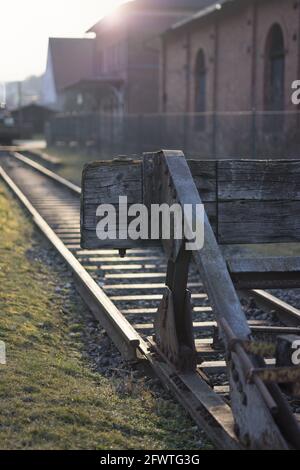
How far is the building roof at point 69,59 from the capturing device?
252ft

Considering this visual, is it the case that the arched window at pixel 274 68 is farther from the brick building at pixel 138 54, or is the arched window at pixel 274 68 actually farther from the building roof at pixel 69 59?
the building roof at pixel 69 59

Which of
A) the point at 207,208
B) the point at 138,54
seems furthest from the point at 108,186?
the point at 138,54

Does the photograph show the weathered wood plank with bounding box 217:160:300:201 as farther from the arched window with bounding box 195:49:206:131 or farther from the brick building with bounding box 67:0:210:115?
the brick building with bounding box 67:0:210:115

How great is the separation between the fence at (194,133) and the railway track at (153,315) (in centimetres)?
639

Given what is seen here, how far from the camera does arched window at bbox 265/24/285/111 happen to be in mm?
22969

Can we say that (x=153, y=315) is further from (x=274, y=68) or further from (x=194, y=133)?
(x=194, y=133)

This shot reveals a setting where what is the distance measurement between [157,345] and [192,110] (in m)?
26.8

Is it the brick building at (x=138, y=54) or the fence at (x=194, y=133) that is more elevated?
the brick building at (x=138, y=54)

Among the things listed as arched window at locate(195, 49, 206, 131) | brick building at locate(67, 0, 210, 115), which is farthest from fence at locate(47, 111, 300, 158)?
brick building at locate(67, 0, 210, 115)

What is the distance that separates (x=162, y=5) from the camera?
151 ft

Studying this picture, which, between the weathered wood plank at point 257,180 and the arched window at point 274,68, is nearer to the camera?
the weathered wood plank at point 257,180

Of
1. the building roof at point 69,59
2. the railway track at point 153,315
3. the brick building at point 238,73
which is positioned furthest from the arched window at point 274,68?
the building roof at point 69,59

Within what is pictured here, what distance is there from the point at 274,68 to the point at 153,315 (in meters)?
17.5

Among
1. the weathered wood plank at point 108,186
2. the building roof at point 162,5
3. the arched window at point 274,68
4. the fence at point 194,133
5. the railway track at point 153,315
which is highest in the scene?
the building roof at point 162,5
